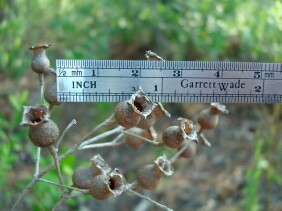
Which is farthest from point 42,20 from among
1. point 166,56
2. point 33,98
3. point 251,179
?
point 251,179

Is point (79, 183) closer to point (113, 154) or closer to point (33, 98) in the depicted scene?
point (113, 154)

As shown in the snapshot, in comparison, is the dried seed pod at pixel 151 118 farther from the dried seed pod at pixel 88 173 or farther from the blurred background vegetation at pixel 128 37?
the blurred background vegetation at pixel 128 37

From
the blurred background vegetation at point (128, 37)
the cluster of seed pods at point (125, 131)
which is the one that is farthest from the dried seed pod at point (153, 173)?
the blurred background vegetation at point (128, 37)

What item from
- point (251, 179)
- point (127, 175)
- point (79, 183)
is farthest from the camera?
point (127, 175)

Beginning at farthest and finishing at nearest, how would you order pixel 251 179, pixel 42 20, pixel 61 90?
pixel 42 20 → pixel 251 179 → pixel 61 90

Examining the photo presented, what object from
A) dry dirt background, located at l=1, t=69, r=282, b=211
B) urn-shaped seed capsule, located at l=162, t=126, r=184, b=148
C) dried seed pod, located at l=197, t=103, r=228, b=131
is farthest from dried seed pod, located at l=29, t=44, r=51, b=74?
dry dirt background, located at l=1, t=69, r=282, b=211

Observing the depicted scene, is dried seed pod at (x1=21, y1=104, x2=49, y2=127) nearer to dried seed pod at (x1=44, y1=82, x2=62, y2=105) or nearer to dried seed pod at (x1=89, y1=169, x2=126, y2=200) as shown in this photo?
dried seed pod at (x1=44, y1=82, x2=62, y2=105)
